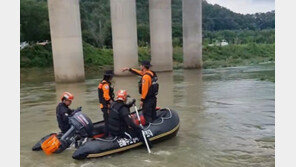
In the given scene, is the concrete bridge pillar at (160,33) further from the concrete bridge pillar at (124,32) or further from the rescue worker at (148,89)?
the rescue worker at (148,89)

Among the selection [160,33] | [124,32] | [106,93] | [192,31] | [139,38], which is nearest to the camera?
[106,93]

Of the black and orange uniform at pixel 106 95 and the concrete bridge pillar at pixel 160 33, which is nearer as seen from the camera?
the black and orange uniform at pixel 106 95

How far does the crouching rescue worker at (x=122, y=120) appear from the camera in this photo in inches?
259

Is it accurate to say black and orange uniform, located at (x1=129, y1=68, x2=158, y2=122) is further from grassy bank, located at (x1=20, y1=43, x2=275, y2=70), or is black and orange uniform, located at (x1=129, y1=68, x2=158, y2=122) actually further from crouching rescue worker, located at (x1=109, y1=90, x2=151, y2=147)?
grassy bank, located at (x1=20, y1=43, x2=275, y2=70)

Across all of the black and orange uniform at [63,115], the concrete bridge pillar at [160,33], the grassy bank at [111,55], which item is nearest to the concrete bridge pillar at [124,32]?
the concrete bridge pillar at [160,33]

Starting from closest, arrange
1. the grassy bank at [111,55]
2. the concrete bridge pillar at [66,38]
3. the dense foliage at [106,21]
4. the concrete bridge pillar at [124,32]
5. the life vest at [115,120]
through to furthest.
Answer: the life vest at [115,120] < the concrete bridge pillar at [66,38] < the concrete bridge pillar at [124,32] < the grassy bank at [111,55] < the dense foliage at [106,21]

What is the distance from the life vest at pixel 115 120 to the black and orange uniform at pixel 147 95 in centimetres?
92

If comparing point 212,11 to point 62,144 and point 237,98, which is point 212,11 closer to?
point 237,98

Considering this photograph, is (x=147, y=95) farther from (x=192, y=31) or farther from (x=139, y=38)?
(x=139, y=38)

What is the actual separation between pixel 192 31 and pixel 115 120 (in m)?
23.5

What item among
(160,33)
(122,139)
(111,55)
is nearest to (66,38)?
(160,33)

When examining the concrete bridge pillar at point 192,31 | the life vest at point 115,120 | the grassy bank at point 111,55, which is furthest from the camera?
the concrete bridge pillar at point 192,31

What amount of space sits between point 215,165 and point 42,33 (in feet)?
90.6

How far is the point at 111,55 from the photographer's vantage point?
3453cm
